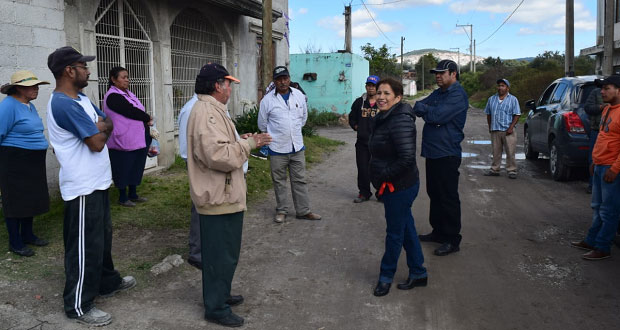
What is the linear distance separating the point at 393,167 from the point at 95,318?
2555mm

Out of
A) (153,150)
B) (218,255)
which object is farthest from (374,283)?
(153,150)

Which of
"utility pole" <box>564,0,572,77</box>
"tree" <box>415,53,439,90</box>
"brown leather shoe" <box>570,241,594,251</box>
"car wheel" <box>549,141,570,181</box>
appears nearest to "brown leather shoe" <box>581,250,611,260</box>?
"brown leather shoe" <box>570,241,594,251</box>

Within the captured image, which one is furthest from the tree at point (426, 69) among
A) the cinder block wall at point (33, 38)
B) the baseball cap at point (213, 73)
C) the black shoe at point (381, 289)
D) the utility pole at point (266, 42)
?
the baseball cap at point (213, 73)

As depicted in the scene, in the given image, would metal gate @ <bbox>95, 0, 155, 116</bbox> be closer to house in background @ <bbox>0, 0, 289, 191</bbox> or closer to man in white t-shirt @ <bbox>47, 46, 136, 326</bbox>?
house in background @ <bbox>0, 0, 289, 191</bbox>

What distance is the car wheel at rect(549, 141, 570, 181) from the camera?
30.6 feet

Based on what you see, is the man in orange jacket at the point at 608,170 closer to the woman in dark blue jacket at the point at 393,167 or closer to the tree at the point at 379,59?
the woman in dark blue jacket at the point at 393,167

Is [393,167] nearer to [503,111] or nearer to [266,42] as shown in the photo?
[503,111]

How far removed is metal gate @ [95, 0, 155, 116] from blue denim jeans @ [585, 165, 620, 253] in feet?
23.0

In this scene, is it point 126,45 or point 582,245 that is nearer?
point 582,245

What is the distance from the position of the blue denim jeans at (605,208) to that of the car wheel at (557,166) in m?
3.89

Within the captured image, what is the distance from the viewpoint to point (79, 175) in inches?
154

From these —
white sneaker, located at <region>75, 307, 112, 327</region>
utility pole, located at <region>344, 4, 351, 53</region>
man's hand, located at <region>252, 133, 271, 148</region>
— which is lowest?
white sneaker, located at <region>75, 307, 112, 327</region>

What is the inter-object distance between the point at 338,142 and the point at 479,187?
6905 mm

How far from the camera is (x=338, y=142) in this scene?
15734mm
